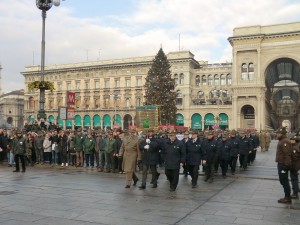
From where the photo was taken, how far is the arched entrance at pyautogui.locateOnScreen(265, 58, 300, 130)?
69406 millimetres

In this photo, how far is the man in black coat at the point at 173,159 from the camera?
11242mm

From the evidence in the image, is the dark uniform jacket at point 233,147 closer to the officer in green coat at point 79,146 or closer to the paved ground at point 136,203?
the paved ground at point 136,203

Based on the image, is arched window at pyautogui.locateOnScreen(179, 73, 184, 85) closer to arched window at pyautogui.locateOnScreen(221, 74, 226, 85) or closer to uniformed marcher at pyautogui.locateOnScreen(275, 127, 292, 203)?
arched window at pyautogui.locateOnScreen(221, 74, 226, 85)

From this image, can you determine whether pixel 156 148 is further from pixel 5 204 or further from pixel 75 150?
pixel 75 150

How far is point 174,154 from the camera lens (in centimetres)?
1136

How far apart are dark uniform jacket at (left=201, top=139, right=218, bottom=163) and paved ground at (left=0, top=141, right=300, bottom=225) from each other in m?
0.93

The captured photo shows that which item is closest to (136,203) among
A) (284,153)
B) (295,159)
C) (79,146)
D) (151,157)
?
(151,157)

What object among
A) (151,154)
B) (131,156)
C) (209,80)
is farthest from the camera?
(209,80)

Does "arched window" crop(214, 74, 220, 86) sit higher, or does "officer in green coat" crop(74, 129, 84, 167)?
"arched window" crop(214, 74, 220, 86)

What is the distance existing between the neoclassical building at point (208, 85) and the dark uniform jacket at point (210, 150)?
50603 millimetres

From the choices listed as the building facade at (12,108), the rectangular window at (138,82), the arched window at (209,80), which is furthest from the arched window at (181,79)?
the building facade at (12,108)

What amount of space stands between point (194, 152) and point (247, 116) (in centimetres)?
5469

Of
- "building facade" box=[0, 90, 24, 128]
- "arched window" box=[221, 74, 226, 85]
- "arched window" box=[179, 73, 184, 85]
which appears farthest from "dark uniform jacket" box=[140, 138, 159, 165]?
"building facade" box=[0, 90, 24, 128]

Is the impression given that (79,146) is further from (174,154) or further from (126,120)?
(126,120)
